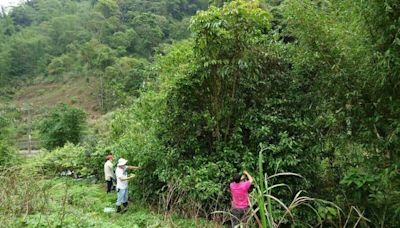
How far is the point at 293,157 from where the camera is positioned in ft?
24.2

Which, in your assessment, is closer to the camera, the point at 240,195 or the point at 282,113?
the point at 240,195

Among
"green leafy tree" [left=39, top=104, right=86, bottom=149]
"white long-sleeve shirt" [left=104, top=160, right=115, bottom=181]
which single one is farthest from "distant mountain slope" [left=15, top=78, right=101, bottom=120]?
Result: "white long-sleeve shirt" [left=104, top=160, right=115, bottom=181]

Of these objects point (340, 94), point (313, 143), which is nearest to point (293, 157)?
point (313, 143)

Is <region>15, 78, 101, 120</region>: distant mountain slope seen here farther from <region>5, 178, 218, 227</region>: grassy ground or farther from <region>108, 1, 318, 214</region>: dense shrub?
<region>108, 1, 318, 214</region>: dense shrub

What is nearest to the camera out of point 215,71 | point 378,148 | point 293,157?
point 378,148

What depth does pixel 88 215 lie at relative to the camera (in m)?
6.18

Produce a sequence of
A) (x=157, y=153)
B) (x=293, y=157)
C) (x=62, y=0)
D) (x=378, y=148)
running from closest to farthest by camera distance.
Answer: (x=378, y=148), (x=293, y=157), (x=157, y=153), (x=62, y=0)

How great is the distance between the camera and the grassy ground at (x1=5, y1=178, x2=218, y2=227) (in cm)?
506

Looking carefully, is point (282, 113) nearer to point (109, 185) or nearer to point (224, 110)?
point (224, 110)

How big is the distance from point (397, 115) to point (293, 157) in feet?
6.58

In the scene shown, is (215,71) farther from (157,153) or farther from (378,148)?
(378,148)

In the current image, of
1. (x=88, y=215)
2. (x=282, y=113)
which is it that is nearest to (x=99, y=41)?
(x=282, y=113)

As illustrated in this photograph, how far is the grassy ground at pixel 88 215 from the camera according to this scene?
16.6ft

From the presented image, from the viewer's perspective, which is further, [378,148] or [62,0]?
[62,0]
